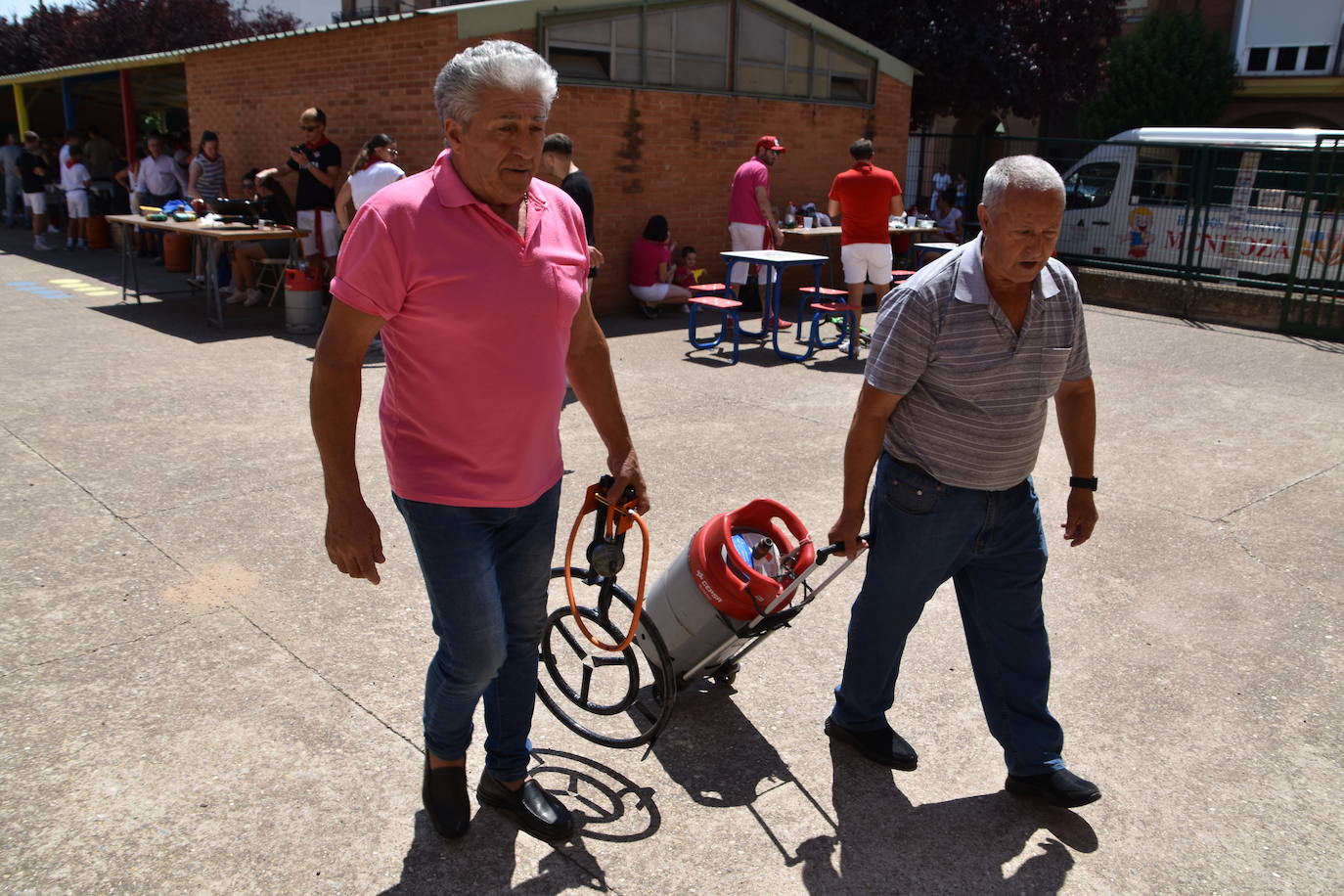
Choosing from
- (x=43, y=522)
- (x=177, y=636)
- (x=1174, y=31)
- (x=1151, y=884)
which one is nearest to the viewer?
(x=1151, y=884)

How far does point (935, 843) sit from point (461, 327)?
6.27ft

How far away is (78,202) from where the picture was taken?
16.2 m

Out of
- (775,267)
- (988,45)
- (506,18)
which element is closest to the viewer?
(775,267)

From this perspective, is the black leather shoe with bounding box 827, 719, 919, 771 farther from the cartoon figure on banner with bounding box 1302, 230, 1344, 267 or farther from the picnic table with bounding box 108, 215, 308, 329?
the cartoon figure on banner with bounding box 1302, 230, 1344, 267

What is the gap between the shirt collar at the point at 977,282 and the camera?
8.89ft

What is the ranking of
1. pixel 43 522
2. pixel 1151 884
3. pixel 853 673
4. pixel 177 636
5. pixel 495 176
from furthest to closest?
pixel 43 522 < pixel 177 636 < pixel 853 673 < pixel 1151 884 < pixel 495 176

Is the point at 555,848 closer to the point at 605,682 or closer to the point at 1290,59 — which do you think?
the point at 605,682

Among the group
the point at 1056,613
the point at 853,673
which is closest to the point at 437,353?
the point at 853,673

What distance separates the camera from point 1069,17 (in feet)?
68.1

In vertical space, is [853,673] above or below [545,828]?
above

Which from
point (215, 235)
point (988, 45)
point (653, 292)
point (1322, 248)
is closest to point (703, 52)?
point (653, 292)

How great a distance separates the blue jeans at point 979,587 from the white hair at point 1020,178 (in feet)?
2.52

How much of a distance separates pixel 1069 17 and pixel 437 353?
22002 millimetres

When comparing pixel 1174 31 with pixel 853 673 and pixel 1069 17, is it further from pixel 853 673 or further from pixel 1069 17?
pixel 853 673
